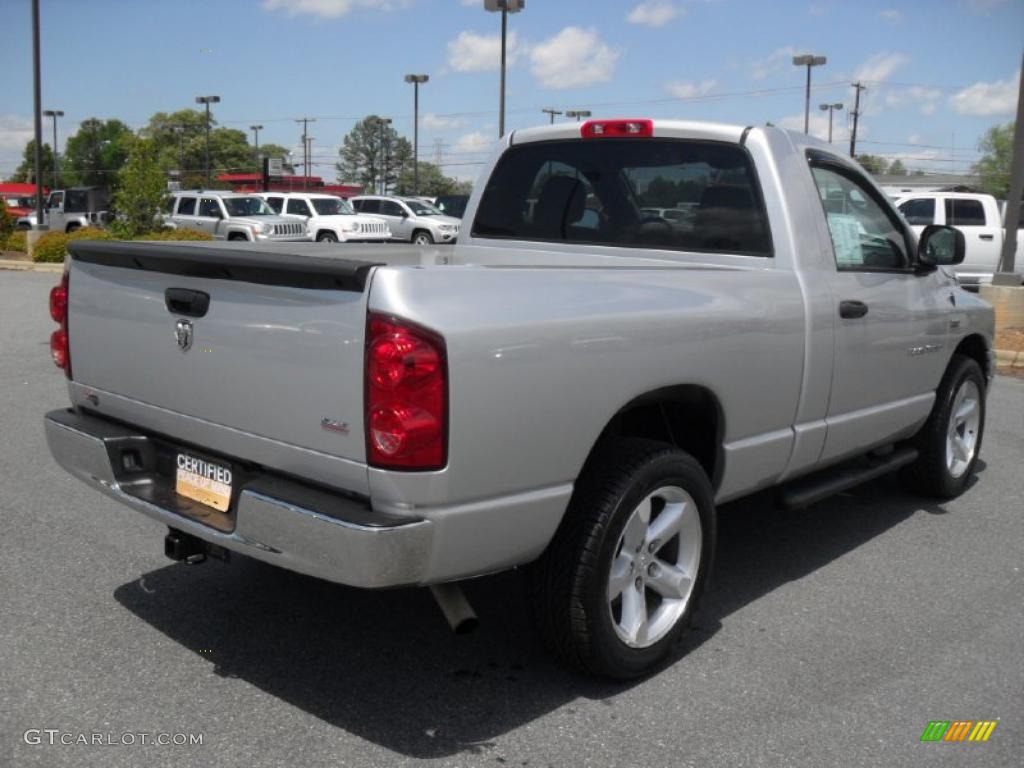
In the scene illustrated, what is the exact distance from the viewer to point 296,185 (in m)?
→ 99.4

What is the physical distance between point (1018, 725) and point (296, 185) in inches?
3958

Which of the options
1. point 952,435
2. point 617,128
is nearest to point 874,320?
point 617,128

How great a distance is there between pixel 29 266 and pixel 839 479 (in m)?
23.0

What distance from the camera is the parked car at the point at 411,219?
1214 inches

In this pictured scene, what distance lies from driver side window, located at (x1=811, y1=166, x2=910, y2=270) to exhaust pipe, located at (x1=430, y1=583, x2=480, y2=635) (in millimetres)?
2373

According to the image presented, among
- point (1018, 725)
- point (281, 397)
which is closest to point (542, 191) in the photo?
point (281, 397)

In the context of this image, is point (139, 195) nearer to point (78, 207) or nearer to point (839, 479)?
point (78, 207)

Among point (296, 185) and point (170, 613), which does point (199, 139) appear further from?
point (170, 613)

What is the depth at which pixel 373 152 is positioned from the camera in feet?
530

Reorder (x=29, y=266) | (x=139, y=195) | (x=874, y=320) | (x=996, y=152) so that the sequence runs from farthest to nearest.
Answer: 1. (x=996, y=152)
2. (x=29, y=266)
3. (x=139, y=195)
4. (x=874, y=320)

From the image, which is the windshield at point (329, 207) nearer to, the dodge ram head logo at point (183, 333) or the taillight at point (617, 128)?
the taillight at point (617, 128)

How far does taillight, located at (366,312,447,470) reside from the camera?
2830mm

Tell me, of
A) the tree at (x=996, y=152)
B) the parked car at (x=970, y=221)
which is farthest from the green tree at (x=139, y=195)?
the tree at (x=996, y=152)

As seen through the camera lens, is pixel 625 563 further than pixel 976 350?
No
